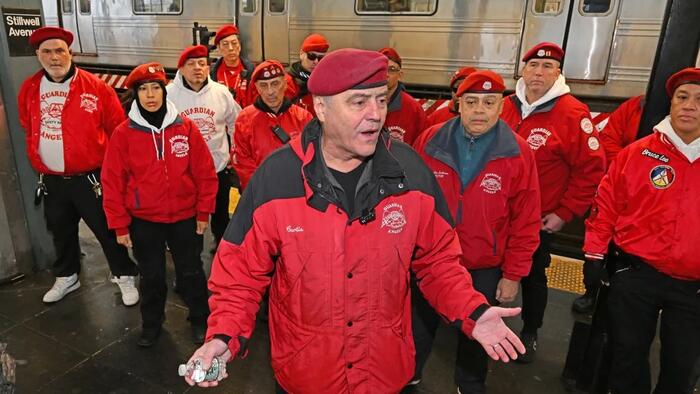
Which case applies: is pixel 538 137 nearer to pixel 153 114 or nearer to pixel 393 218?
pixel 393 218

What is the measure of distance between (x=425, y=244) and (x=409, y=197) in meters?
0.22

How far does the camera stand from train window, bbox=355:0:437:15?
5.86 m

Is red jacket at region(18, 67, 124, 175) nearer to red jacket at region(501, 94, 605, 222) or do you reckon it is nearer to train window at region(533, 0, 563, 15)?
red jacket at region(501, 94, 605, 222)

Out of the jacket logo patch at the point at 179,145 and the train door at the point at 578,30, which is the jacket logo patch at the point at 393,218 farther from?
the train door at the point at 578,30

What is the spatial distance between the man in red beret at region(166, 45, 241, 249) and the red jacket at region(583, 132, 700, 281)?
3145mm

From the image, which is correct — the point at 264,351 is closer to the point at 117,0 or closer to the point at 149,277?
the point at 149,277

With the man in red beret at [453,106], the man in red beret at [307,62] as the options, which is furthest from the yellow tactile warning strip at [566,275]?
the man in red beret at [307,62]

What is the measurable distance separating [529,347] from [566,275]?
1.42 metres

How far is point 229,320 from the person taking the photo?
1742 millimetres

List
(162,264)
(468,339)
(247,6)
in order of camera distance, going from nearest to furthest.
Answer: (468,339) → (162,264) → (247,6)

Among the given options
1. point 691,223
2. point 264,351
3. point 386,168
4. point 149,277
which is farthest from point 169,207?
point 691,223

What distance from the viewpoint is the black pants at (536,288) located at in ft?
11.8

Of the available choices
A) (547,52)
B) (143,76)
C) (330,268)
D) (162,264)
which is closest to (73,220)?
(162,264)

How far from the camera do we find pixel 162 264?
12.1 ft
